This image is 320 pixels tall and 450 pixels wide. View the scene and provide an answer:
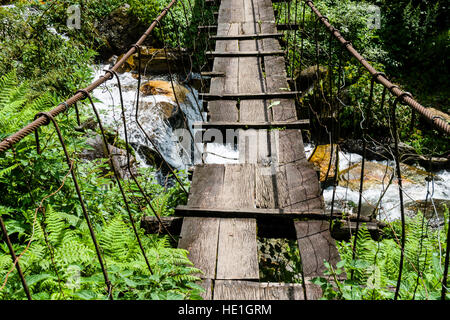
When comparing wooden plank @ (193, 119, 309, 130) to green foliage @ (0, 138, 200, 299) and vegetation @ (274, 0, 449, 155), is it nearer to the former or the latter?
green foliage @ (0, 138, 200, 299)

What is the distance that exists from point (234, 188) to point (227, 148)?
367 centimetres

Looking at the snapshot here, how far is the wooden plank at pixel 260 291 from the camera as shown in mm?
2081

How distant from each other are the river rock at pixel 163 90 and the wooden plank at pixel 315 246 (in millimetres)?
5677

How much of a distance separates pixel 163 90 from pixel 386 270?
259 inches

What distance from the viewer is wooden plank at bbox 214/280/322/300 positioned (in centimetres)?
208

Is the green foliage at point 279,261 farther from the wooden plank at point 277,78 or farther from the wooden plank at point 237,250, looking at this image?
the wooden plank at point 277,78

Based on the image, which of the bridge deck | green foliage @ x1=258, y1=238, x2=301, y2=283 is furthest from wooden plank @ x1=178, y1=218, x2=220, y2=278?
green foliage @ x1=258, y1=238, x2=301, y2=283

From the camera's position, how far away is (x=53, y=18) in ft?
25.6

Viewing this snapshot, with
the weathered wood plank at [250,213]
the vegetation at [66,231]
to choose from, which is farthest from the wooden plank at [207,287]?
the weathered wood plank at [250,213]

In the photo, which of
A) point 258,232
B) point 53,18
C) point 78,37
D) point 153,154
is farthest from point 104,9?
point 258,232

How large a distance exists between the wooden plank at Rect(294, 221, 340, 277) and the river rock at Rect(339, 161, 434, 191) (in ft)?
12.6

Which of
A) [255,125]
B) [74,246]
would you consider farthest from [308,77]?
[74,246]

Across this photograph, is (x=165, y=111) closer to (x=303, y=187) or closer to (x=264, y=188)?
(x=264, y=188)
